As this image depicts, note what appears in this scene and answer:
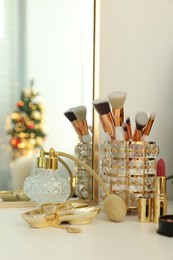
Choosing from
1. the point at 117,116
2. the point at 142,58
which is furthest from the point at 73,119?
the point at 142,58

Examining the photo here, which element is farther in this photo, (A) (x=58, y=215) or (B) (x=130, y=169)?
(B) (x=130, y=169)

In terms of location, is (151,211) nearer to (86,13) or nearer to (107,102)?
(107,102)

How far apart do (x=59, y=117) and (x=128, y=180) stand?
233 millimetres

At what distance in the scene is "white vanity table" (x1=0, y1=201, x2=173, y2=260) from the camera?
50 centimetres

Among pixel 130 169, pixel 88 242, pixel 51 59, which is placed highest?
pixel 51 59

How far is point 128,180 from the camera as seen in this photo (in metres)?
0.78

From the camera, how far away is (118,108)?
0.81m

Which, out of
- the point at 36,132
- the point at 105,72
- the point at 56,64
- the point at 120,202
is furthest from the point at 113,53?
the point at 120,202

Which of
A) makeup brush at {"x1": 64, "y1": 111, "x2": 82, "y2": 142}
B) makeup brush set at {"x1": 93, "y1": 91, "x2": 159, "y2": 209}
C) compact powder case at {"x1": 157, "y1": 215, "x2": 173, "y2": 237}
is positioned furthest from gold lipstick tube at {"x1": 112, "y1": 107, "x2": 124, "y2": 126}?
compact powder case at {"x1": 157, "y1": 215, "x2": 173, "y2": 237}

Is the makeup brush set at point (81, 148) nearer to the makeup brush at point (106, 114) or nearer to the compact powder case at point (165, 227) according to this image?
the makeup brush at point (106, 114)

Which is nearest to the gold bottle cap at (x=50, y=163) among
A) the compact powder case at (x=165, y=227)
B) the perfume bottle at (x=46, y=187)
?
the perfume bottle at (x=46, y=187)

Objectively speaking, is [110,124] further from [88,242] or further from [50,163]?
[88,242]

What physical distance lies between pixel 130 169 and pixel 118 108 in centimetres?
13

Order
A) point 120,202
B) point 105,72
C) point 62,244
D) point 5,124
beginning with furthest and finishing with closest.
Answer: point 105,72
point 5,124
point 120,202
point 62,244
